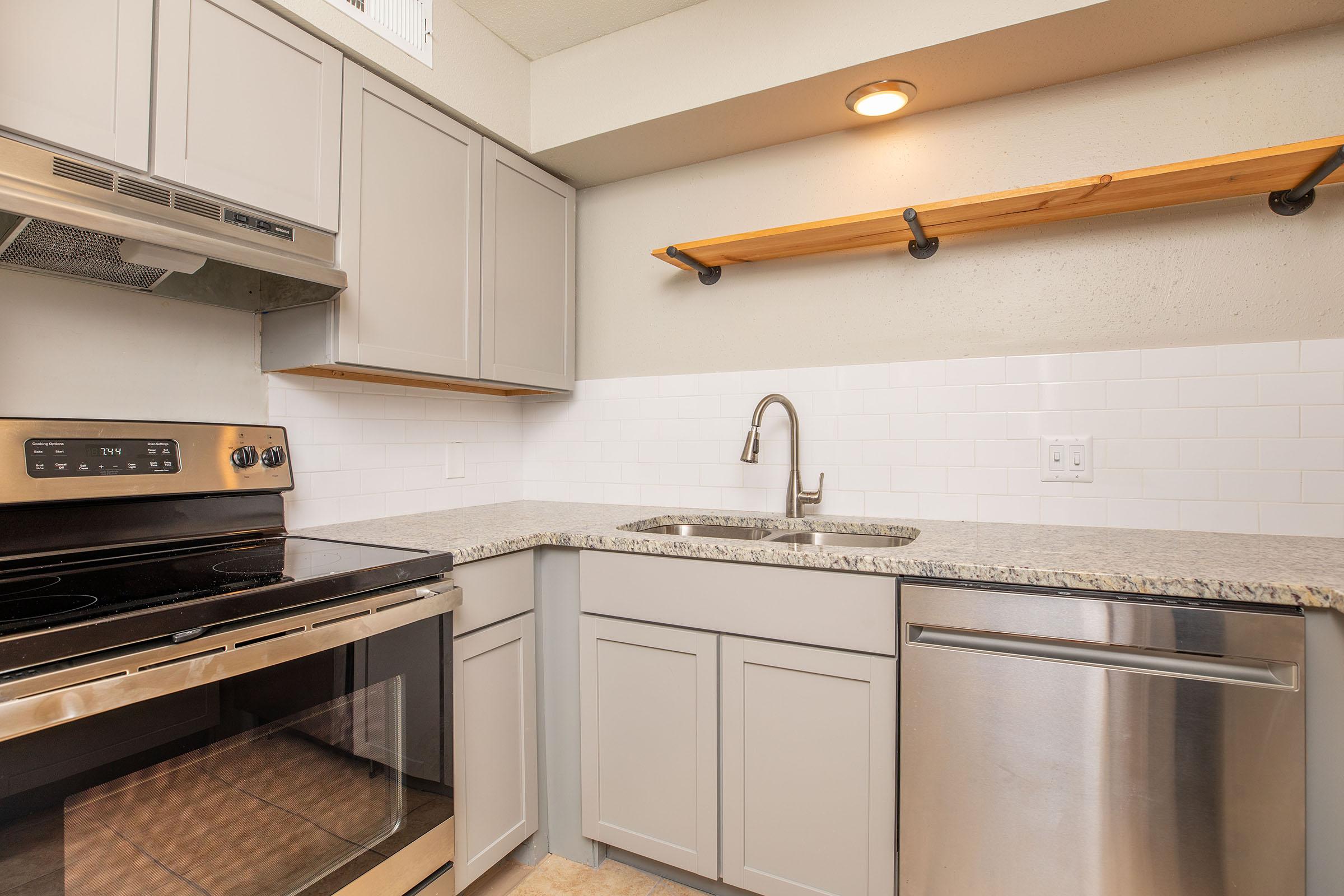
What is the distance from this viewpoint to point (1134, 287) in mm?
1695

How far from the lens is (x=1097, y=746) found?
117 centimetres

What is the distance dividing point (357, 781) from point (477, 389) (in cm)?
140

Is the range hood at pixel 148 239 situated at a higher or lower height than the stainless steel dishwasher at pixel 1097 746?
higher

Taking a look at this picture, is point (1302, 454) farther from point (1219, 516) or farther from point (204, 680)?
point (204, 680)

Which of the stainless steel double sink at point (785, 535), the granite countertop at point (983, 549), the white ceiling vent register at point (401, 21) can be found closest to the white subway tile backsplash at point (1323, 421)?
the granite countertop at point (983, 549)

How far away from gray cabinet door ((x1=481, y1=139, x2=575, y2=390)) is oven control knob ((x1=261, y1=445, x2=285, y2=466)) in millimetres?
587

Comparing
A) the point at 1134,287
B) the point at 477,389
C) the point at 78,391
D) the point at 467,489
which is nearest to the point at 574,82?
the point at 477,389

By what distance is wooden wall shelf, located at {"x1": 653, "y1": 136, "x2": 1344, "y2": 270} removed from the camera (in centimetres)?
140

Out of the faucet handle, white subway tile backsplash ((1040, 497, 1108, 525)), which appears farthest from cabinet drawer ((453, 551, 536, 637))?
white subway tile backsplash ((1040, 497, 1108, 525))

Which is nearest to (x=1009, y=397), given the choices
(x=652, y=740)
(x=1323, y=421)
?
(x=1323, y=421)

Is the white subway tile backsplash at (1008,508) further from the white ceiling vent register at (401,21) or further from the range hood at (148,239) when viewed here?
the white ceiling vent register at (401,21)

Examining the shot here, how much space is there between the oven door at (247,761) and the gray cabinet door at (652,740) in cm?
40

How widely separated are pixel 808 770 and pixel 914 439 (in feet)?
3.18

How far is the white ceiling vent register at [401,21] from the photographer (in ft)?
5.26
